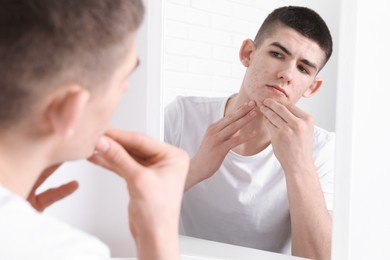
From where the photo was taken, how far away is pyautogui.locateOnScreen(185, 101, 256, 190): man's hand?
131cm

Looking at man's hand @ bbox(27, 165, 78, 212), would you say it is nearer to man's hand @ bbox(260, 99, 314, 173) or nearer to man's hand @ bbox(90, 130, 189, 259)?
man's hand @ bbox(90, 130, 189, 259)

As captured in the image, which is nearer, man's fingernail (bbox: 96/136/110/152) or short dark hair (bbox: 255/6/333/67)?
man's fingernail (bbox: 96/136/110/152)

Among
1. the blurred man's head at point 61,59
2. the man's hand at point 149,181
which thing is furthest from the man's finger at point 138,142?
the blurred man's head at point 61,59

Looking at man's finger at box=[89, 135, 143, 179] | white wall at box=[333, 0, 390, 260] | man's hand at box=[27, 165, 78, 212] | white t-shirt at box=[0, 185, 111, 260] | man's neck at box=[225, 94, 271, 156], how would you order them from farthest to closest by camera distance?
man's neck at box=[225, 94, 271, 156] < white wall at box=[333, 0, 390, 260] < man's hand at box=[27, 165, 78, 212] < man's finger at box=[89, 135, 143, 179] < white t-shirt at box=[0, 185, 111, 260]

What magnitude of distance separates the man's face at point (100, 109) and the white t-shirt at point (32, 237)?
0.11 metres

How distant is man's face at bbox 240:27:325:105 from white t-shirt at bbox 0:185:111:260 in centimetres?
76

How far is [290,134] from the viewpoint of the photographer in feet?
4.06

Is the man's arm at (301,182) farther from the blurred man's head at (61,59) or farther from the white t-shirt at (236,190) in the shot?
the blurred man's head at (61,59)

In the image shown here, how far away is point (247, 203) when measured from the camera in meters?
1.33

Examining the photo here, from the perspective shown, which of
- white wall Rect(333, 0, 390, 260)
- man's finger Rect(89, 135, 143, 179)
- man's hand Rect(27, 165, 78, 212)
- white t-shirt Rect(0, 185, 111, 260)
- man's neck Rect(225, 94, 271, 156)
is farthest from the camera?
Result: man's neck Rect(225, 94, 271, 156)

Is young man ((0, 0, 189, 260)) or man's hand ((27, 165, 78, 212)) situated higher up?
young man ((0, 0, 189, 260))

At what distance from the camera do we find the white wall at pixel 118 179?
53.7 inches

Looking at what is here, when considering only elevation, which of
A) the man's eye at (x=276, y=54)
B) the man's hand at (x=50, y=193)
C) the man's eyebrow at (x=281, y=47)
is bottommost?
the man's hand at (x=50, y=193)

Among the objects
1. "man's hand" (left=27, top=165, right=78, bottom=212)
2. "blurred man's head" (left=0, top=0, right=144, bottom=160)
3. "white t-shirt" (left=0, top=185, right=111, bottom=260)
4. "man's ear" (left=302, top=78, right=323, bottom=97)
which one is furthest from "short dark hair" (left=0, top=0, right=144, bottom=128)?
"man's ear" (left=302, top=78, right=323, bottom=97)
